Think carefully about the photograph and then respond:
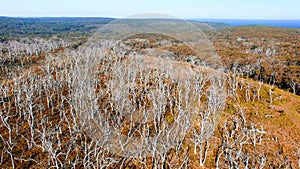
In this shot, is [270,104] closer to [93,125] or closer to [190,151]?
[190,151]

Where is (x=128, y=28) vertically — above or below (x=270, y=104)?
above

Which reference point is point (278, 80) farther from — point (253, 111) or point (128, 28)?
point (128, 28)

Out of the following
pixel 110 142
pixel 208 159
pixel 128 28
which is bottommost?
pixel 208 159

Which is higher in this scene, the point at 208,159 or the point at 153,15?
the point at 153,15

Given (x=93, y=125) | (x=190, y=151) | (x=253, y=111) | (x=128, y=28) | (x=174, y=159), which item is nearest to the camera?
(x=174, y=159)

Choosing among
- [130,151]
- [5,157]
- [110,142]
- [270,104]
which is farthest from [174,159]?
[270,104]

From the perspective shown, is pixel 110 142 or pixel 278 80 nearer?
pixel 110 142

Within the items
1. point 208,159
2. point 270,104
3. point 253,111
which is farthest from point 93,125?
point 270,104

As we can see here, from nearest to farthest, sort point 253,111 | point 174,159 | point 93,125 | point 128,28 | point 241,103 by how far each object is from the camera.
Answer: point 174,159
point 93,125
point 128,28
point 253,111
point 241,103

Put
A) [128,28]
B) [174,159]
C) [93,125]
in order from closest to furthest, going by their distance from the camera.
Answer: [174,159] < [93,125] < [128,28]
